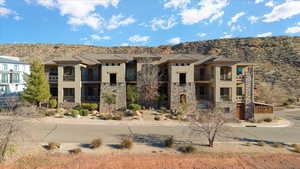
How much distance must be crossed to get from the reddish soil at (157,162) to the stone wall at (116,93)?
43.1 feet

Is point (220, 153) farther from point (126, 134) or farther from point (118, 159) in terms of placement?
point (126, 134)

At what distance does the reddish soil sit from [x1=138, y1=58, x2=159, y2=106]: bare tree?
1297 cm

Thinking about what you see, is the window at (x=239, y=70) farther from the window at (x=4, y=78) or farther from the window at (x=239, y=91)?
the window at (x=4, y=78)

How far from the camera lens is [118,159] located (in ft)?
32.4

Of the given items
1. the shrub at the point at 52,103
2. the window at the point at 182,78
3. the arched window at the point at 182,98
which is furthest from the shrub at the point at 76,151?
the window at the point at 182,78

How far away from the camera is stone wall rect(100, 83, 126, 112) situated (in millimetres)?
23123

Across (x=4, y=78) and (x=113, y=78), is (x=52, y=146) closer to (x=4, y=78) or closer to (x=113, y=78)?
(x=113, y=78)

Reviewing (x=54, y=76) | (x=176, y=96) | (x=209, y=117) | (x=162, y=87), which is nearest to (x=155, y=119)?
(x=176, y=96)

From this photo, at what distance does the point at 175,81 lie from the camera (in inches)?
922

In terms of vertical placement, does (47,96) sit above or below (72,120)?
above

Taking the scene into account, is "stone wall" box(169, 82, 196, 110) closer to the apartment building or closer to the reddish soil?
the apartment building

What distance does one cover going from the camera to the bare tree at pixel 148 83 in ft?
75.0

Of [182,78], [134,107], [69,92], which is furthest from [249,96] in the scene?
[69,92]

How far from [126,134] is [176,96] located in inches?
459
